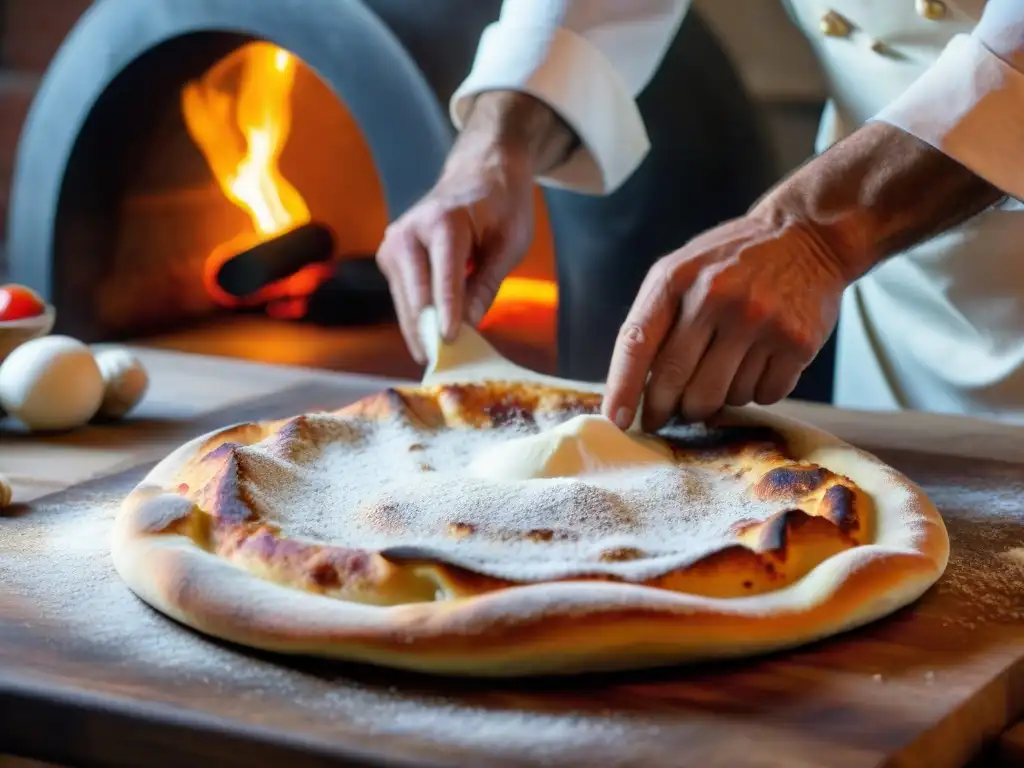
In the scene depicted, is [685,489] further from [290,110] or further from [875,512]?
[290,110]

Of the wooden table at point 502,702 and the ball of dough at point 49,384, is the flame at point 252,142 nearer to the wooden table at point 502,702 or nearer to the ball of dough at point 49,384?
the ball of dough at point 49,384

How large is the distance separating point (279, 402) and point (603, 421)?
Answer: 1.83 feet

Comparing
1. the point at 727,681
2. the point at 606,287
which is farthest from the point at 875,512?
the point at 606,287

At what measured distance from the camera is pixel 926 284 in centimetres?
166

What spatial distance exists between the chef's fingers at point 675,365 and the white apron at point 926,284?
44 centimetres

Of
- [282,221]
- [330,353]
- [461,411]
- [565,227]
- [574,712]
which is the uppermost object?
[574,712]

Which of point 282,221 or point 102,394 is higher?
A: point 102,394

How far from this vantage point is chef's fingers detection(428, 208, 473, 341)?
4.50 ft

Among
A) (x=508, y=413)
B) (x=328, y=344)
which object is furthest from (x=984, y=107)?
(x=328, y=344)

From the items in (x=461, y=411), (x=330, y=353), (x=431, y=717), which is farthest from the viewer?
(x=330, y=353)

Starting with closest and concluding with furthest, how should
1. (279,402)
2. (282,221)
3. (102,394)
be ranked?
(102,394) < (279,402) < (282,221)

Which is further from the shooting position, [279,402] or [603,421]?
[279,402]

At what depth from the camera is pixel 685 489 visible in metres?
1.05

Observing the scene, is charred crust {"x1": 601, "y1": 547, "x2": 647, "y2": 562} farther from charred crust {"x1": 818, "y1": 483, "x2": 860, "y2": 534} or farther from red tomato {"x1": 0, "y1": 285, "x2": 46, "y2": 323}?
red tomato {"x1": 0, "y1": 285, "x2": 46, "y2": 323}
